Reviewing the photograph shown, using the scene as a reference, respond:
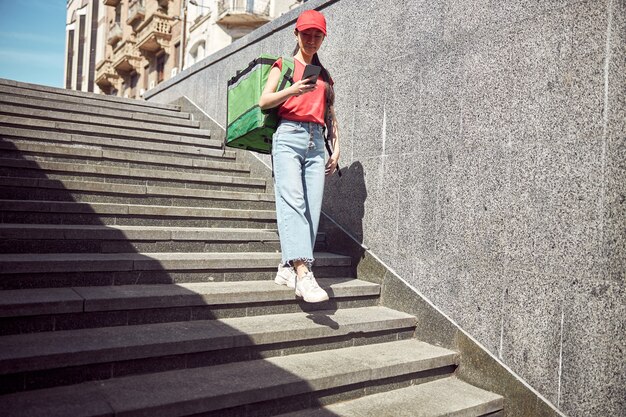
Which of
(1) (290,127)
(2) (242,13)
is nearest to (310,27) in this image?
(1) (290,127)

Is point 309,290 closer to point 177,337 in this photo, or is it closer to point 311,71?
point 177,337

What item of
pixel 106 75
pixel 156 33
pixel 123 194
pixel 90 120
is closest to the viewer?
pixel 123 194

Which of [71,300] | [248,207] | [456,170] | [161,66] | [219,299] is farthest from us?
[161,66]

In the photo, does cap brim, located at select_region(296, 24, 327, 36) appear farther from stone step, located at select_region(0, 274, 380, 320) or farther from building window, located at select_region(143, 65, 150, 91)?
building window, located at select_region(143, 65, 150, 91)

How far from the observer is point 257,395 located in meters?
2.99

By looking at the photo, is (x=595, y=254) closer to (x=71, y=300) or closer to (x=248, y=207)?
(x=71, y=300)

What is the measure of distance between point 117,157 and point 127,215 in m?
1.44

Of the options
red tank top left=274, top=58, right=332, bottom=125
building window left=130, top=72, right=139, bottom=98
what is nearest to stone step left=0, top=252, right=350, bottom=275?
red tank top left=274, top=58, right=332, bottom=125

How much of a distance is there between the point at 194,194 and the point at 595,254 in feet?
12.6

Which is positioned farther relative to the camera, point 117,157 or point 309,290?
point 117,157

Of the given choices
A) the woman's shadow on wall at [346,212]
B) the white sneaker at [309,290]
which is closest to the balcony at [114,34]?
the woman's shadow on wall at [346,212]

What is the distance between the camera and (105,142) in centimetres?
649

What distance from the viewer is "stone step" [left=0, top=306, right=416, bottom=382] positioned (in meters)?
2.82

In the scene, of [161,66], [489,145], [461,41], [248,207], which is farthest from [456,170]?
[161,66]
